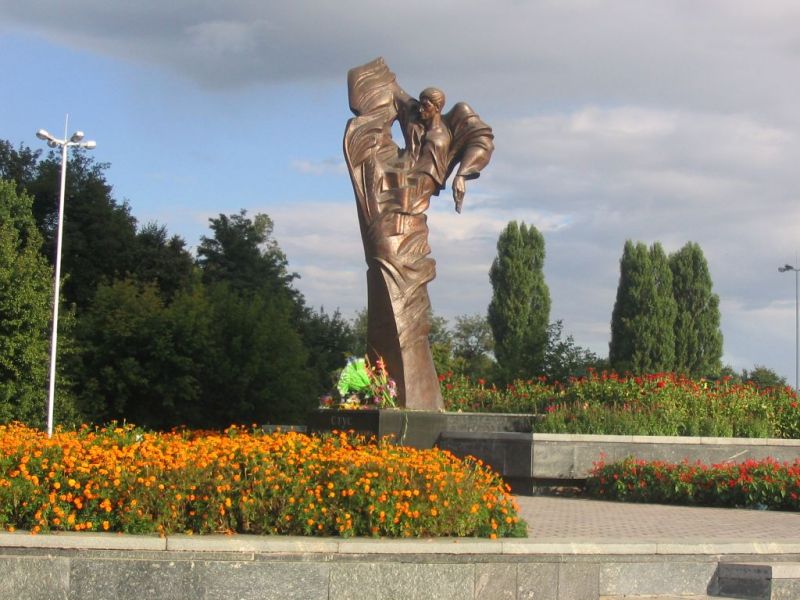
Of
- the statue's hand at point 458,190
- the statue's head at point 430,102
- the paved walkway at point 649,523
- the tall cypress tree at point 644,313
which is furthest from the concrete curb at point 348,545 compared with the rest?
the tall cypress tree at point 644,313

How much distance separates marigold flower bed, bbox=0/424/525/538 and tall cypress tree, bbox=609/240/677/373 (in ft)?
102

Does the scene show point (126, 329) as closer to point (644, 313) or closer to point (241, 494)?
point (644, 313)

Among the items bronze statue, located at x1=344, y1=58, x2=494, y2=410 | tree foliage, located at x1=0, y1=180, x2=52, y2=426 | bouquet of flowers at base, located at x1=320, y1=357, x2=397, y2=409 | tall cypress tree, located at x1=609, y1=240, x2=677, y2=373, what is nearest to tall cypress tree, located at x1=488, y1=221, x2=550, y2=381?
tall cypress tree, located at x1=609, y1=240, x2=677, y2=373

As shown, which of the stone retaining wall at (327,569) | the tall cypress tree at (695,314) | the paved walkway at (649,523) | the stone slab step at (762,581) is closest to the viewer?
the stone retaining wall at (327,569)

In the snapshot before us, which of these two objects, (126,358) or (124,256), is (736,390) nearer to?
(126,358)

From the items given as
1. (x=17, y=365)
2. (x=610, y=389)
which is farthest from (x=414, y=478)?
(x=17, y=365)

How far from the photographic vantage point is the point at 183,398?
33.1m

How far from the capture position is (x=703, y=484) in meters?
12.7

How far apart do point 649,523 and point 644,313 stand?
3006cm

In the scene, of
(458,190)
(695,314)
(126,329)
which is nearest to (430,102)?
(458,190)

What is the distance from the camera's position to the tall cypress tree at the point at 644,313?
39375 mm

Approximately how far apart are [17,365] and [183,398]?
646 centimetres

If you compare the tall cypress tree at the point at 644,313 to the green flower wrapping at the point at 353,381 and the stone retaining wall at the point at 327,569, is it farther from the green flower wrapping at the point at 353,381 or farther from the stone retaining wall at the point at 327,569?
the stone retaining wall at the point at 327,569

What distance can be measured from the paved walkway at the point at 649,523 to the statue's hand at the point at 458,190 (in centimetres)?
474
